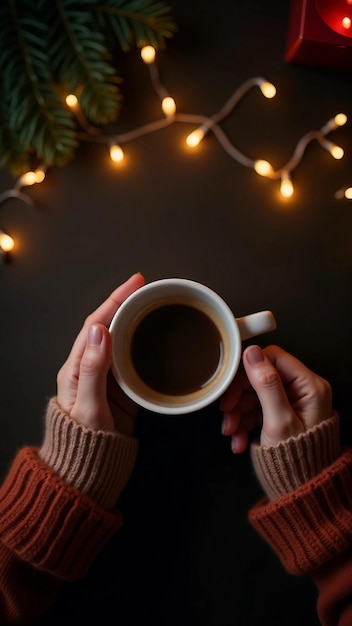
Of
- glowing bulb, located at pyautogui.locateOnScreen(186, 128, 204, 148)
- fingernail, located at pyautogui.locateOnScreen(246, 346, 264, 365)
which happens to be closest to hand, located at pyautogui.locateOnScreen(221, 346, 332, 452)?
fingernail, located at pyautogui.locateOnScreen(246, 346, 264, 365)

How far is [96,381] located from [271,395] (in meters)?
0.26

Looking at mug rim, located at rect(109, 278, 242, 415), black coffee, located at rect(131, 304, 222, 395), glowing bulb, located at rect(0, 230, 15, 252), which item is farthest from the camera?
glowing bulb, located at rect(0, 230, 15, 252)

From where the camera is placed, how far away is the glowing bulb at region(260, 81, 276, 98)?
3.04 ft

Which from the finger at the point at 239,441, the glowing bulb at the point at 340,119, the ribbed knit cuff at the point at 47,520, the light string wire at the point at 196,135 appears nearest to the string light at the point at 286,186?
the light string wire at the point at 196,135

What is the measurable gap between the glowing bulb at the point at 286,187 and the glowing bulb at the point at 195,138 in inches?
6.8

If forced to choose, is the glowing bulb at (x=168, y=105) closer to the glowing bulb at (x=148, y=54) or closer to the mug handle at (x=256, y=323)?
the glowing bulb at (x=148, y=54)

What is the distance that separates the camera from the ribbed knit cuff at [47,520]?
77 centimetres

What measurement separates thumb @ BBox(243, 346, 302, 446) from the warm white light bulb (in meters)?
0.42

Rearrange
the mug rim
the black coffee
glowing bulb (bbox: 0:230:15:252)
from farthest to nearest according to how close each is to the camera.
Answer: glowing bulb (bbox: 0:230:15:252) < the black coffee < the mug rim

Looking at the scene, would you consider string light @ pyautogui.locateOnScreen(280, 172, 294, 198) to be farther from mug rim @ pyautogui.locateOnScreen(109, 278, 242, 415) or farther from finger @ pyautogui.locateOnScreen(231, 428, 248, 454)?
finger @ pyautogui.locateOnScreen(231, 428, 248, 454)

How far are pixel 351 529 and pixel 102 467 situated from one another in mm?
391

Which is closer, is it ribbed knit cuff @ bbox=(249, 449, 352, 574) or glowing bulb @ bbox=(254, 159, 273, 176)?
ribbed knit cuff @ bbox=(249, 449, 352, 574)

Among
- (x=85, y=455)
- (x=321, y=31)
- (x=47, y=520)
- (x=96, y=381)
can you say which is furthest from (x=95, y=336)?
(x=321, y=31)

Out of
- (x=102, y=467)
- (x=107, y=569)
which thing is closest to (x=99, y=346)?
(x=102, y=467)
